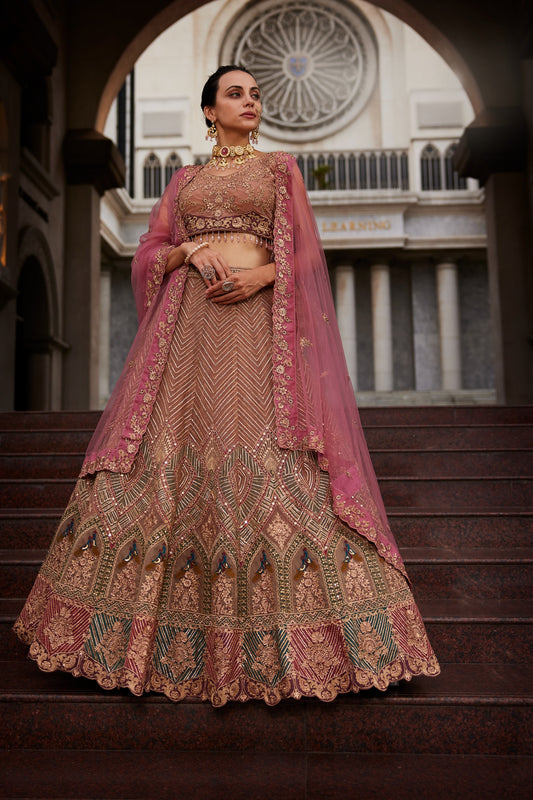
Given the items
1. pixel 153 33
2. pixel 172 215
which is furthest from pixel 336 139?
pixel 172 215

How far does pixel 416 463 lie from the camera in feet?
13.3

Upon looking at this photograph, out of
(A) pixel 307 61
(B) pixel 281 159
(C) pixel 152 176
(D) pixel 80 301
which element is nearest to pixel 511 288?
(D) pixel 80 301

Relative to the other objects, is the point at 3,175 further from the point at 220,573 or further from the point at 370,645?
the point at 370,645

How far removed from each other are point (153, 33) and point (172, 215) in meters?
6.73

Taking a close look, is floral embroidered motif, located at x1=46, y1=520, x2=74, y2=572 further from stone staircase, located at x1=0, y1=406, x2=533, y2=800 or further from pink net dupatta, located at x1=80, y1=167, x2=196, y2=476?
stone staircase, located at x1=0, y1=406, x2=533, y2=800

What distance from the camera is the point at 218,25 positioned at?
1562 cm

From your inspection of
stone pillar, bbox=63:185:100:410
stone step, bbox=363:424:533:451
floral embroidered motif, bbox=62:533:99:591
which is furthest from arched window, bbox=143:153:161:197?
floral embroidered motif, bbox=62:533:99:591

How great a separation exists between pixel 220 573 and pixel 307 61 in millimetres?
15503

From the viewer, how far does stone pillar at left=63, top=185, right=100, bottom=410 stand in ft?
26.7

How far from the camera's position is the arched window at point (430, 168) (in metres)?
14.5

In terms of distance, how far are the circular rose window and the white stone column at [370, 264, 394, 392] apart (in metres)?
3.51

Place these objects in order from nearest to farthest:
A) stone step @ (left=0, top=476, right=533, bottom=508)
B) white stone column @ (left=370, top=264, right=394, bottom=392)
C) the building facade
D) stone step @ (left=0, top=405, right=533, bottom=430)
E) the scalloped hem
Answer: the scalloped hem
stone step @ (left=0, top=476, right=533, bottom=508)
stone step @ (left=0, top=405, right=533, bottom=430)
the building facade
white stone column @ (left=370, top=264, right=394, bottom=392)

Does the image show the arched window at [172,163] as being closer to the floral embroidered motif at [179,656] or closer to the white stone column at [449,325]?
the white stone column at [449,325]

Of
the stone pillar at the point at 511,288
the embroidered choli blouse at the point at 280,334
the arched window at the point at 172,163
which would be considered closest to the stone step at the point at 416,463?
the embroidered choli blouse at the point at 280,334
